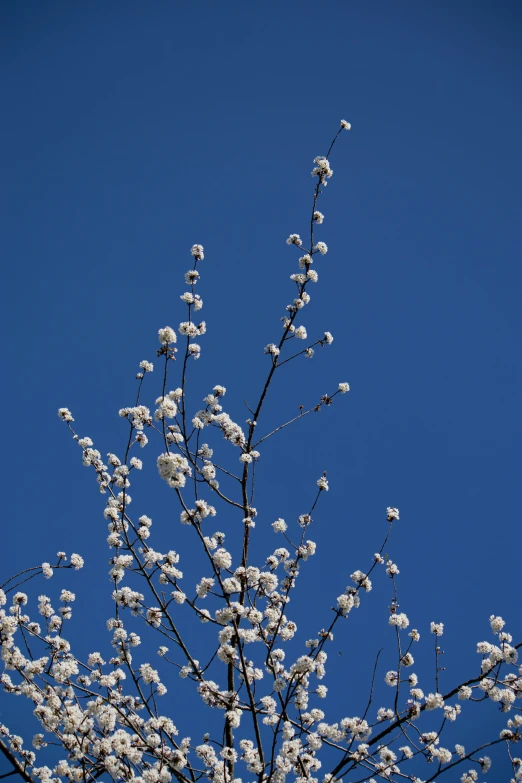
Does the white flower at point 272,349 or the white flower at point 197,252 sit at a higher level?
the white flower at point 197,252

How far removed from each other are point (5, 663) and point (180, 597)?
2173 mm

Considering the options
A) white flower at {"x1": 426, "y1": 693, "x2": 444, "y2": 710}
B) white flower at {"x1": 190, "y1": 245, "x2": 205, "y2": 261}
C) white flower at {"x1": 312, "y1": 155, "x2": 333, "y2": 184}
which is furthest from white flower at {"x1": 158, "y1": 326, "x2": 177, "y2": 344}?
white flower at {"x1": 426, "y1": 693, "x2": 444, "y2": 710}

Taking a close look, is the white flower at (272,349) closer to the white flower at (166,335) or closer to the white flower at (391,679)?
the white flower at (166,335)

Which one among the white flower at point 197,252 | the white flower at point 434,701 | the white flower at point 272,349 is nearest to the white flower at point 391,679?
the white flower at point 434,701

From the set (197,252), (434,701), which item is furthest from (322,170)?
(434,701)

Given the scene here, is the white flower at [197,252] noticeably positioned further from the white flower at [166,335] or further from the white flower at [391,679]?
the white flower at [391,679]

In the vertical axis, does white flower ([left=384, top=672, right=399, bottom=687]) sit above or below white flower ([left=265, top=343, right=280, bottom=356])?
below

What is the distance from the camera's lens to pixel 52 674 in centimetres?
619

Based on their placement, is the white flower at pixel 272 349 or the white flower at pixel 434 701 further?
the white flower at pixel 272 349

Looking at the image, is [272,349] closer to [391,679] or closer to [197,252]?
[197,252]

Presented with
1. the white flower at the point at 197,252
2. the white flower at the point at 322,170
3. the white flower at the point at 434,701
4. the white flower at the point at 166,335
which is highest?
the white flower at the point at 322,170

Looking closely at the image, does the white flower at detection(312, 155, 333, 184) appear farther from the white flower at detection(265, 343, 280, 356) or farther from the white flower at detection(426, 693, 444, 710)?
the white flower at detection(426, 693, 444, 710)

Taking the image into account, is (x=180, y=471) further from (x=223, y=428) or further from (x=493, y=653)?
(x=493, y=653)

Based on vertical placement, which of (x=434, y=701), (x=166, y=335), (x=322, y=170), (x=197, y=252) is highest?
(x=322, y=170)
